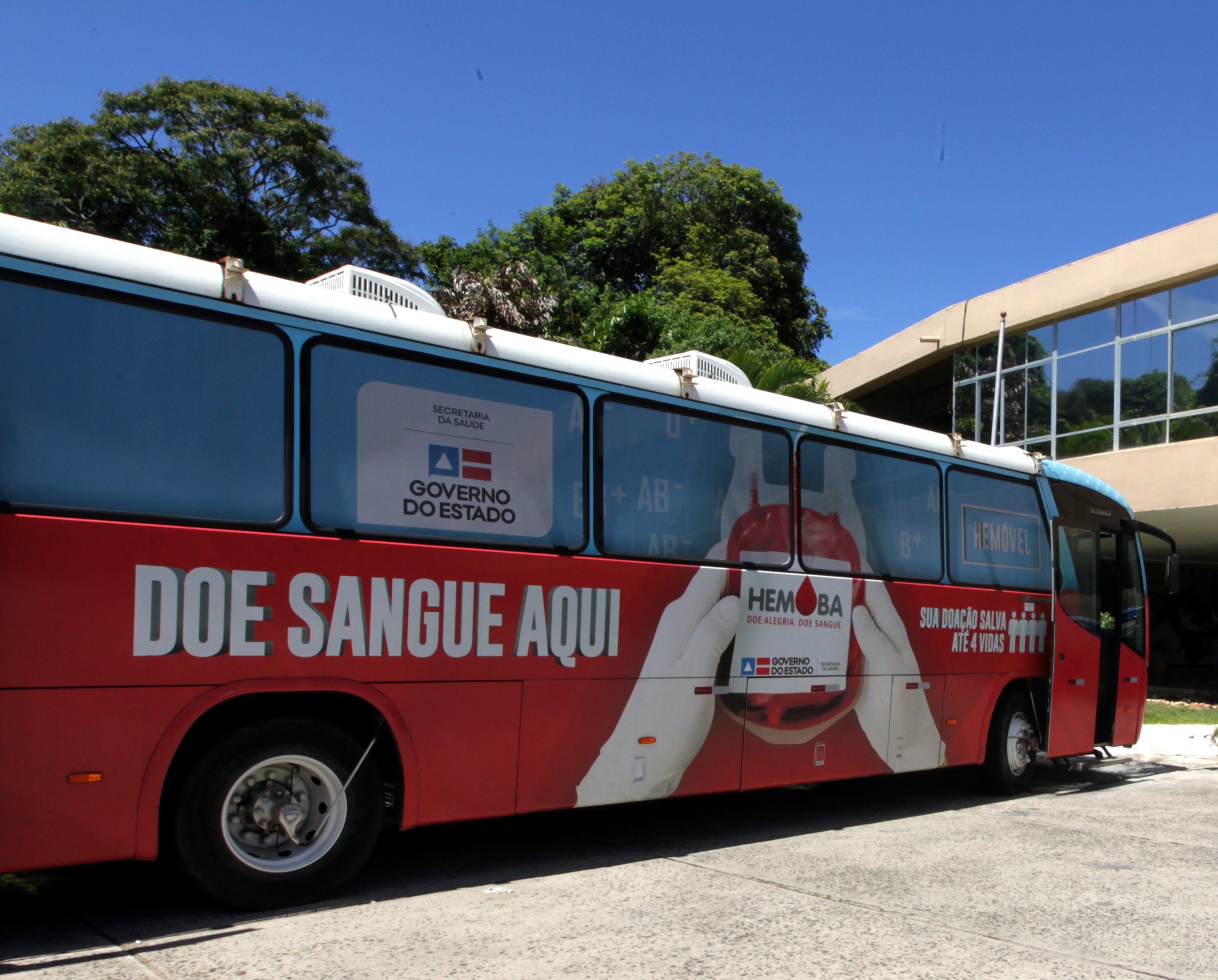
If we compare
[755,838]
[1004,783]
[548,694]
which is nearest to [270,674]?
[548,694]

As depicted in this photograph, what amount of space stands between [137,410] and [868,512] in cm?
546

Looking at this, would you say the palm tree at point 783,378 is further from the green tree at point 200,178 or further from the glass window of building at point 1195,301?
the green tree at point 200,178

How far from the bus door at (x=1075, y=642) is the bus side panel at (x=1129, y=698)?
1.10 feet

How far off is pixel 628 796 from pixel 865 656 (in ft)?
8.40

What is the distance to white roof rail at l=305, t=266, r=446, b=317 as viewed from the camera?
19.3 ft

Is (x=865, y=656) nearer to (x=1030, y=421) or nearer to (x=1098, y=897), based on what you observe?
(x=1098, y=897)

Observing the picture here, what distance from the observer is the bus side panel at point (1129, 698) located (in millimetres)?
10594

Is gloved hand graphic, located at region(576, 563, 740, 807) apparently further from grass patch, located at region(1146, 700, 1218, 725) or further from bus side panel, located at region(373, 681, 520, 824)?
grass patch, located at region(1146, 700, 1218, 725)

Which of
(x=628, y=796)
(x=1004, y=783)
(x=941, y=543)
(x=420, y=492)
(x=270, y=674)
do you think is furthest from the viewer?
A: (x=1004, y=783)

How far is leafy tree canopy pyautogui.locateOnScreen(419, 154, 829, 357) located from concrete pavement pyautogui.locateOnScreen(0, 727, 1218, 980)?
2743 centimetres

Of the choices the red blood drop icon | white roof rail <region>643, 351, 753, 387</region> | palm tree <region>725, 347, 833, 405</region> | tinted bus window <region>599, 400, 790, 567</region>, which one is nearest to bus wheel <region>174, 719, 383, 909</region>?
tinted bus window <region>599, 400, 790, 567</region>

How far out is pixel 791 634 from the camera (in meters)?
7.46

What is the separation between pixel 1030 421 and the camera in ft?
80.4

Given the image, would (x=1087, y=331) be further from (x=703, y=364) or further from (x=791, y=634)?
(x=791, y=634)
